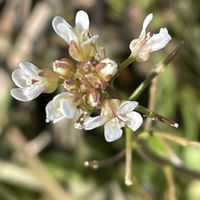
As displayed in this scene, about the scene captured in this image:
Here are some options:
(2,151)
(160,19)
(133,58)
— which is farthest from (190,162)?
(133,58)

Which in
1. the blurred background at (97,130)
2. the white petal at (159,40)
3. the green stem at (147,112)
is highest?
the white petal at (159,40)

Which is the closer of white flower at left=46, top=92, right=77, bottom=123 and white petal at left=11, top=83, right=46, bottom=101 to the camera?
white flower at left=46, top=92, right=77, bottom=123

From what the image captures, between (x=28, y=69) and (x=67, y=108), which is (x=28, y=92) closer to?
(x=28, y=69)

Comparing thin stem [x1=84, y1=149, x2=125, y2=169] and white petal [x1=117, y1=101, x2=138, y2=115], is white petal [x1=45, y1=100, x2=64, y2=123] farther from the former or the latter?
thin stem [x1=84, y1=149, x2=125, y2=169]

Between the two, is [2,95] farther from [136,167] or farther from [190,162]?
[190,162]

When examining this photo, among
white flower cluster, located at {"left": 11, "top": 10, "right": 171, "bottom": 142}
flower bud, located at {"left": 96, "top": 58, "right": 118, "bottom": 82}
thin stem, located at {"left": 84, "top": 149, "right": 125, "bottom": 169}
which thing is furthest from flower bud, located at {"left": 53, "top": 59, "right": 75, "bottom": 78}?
thin stem, located at {"left": 84, "top": 149, "right": 125, "bottom": 169}

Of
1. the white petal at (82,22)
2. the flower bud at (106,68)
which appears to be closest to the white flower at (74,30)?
the white petal at (82,22)

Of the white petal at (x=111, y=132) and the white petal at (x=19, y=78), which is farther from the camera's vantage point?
the white petal at (x=19, y=78)

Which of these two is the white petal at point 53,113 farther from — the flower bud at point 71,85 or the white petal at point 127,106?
the white petal at point 127,106
